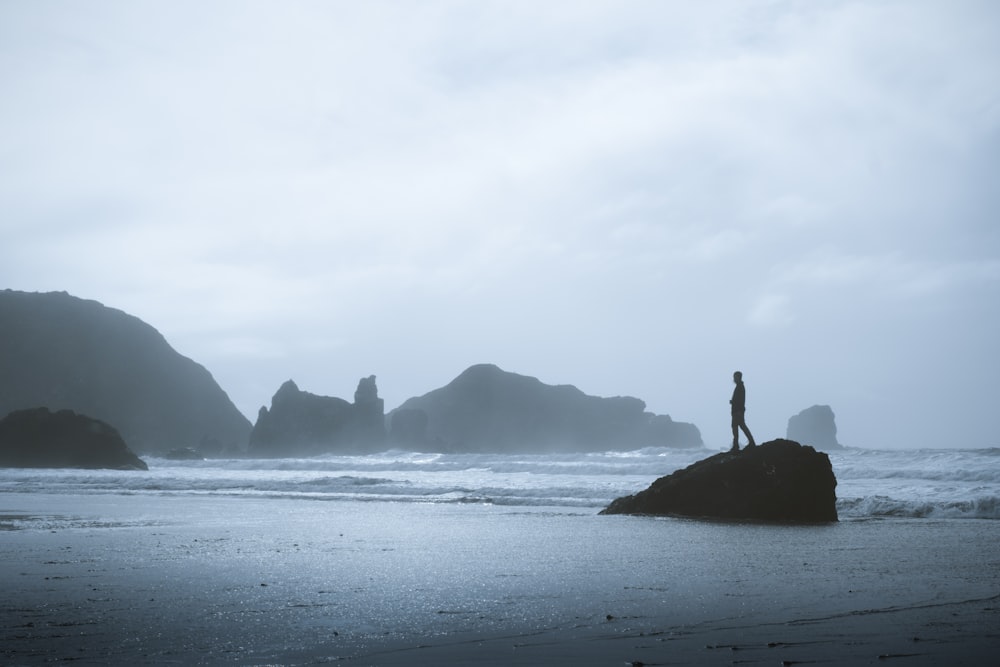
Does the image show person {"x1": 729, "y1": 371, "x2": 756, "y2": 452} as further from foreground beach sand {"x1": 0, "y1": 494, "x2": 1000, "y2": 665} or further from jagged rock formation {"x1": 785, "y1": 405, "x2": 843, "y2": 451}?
jagged rock formation {"x1": 785, "y1": 405, "x2": 843, "y2": 451}

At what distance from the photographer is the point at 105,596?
6617mm

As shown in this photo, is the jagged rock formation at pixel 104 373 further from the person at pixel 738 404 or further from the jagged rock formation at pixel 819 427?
the person at pixel 738 404

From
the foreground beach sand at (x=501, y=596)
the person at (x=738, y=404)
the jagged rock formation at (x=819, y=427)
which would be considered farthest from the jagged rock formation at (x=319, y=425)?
the foreground beach sand at (x=501, y=596)

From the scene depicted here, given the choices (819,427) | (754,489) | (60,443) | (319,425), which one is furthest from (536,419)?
(754,489)

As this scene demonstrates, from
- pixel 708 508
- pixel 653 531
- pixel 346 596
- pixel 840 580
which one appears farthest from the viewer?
pixel 708 508

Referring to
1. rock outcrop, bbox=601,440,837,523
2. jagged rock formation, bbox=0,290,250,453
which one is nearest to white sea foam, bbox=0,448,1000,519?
rock outcrop, bbox=601,440,837,523

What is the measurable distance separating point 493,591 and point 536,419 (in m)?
176

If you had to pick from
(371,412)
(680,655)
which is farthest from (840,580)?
(371,412)

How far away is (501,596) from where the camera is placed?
657 cm

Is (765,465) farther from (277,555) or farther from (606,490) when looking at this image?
(277,555)

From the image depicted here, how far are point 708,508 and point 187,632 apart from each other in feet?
41.5

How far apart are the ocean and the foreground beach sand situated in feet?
0.09

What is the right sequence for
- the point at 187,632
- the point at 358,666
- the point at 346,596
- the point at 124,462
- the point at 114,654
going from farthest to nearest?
the point at 124,462, the point at 346,596, the point at 187,632, the point at 114,654, the point at 358,666

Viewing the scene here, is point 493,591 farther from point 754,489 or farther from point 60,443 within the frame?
point 60,443
